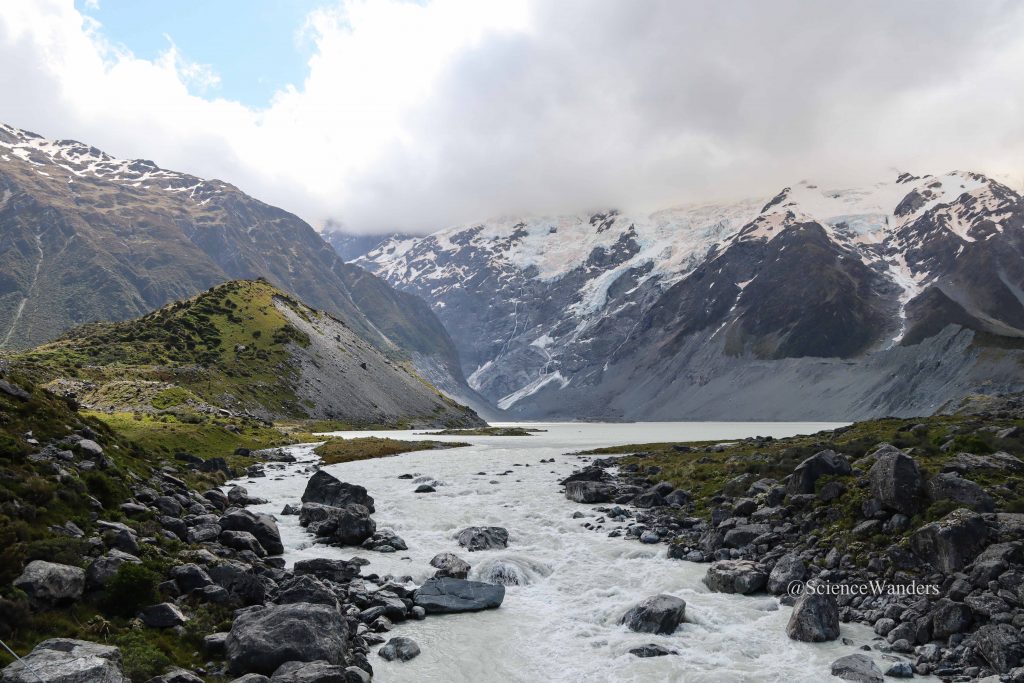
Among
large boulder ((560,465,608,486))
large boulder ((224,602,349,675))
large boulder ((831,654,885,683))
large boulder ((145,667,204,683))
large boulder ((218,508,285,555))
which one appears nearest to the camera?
large boulder ((145,667,204,683))

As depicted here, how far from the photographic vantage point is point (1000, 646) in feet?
70.9

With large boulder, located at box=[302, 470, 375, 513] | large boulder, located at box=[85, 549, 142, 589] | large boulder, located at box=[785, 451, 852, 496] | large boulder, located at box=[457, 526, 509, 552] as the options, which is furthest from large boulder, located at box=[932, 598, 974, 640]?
large boulder, located at box=[302, 470, 375, 513]

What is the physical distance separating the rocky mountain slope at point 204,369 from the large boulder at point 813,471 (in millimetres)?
82999

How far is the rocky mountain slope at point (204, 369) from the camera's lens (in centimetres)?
10475

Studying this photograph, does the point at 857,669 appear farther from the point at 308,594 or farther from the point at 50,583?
the point at 50,583

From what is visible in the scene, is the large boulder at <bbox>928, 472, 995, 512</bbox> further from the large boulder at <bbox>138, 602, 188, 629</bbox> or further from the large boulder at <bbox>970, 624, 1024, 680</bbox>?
the large boulder at <bbox>138, 602, 188, 629</bbox>

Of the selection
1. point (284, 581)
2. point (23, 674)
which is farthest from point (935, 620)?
point (23, 674)

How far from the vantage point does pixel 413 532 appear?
143ft

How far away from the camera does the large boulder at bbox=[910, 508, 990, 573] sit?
2697cm

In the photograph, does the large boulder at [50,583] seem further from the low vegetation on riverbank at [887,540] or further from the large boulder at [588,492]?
the large boulder at [588,492]

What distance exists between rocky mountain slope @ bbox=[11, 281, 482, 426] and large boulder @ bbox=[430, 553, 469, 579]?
7083 centimetres

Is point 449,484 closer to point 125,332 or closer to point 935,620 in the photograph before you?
point 935,620

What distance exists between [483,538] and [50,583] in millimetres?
24746

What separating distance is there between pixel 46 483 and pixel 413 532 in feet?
76.6
